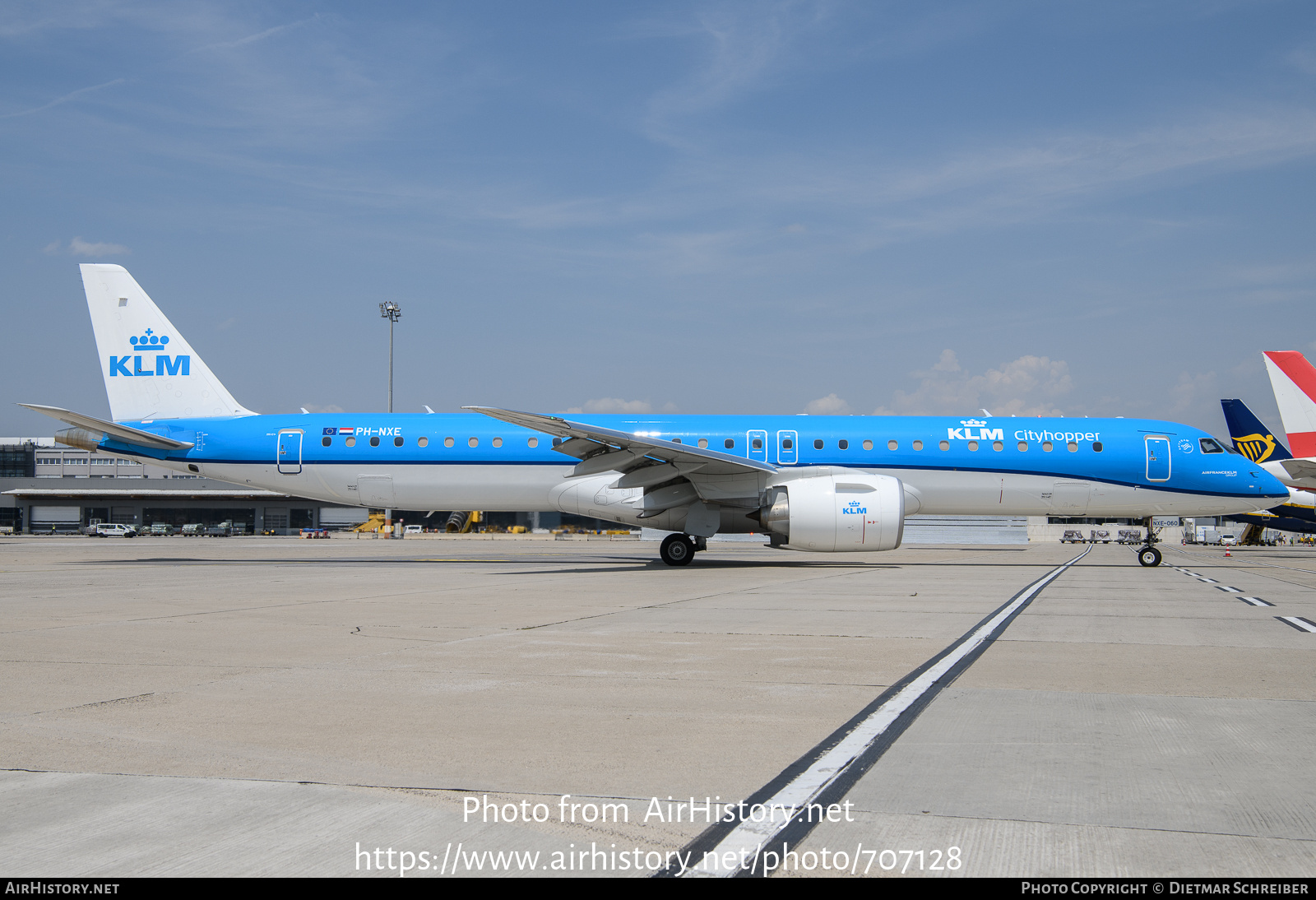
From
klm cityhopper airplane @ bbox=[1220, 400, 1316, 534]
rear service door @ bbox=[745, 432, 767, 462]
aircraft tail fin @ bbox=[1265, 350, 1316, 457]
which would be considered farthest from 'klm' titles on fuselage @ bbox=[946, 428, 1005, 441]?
klm cityhopper airplane @ bbox=[1220, 400, 1316, 534]

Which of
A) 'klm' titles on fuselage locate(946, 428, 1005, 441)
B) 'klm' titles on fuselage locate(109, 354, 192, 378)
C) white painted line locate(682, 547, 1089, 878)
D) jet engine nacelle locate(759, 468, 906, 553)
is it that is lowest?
white painted line locate(682, 547, 1089, 878)

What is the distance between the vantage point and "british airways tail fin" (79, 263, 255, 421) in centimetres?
2405

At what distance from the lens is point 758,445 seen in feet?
73.2

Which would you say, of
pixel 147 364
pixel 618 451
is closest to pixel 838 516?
pixel 618 451

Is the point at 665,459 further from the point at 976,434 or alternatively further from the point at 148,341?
the point at 148,341

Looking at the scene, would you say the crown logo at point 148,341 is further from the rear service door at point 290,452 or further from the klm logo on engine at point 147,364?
the rear service door at point 290,452

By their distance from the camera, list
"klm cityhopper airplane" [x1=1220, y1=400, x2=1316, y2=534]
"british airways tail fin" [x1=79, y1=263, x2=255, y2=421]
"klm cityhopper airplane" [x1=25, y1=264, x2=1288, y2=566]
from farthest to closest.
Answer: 1. "klm cityhopper airplane" [x1=1220, y1=400, x2=1316, y2=534]
2. "british airways tail fin" [x1=79, y1=263, x2=255, y2=421]
3. "klm cityhopper airplane" [x1=25, y1=264, x2=1288, y2=566]

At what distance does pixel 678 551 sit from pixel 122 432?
1378 centimetres

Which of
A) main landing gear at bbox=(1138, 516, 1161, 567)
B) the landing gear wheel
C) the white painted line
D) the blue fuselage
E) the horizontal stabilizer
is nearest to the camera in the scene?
the white painted line

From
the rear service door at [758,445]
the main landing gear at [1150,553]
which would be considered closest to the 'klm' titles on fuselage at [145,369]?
the rear service door at [758,445]

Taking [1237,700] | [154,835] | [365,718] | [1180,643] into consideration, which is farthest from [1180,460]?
[154,835]

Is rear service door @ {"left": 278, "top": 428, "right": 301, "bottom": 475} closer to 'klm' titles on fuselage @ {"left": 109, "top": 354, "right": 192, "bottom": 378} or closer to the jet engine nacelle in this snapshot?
'klm' titles on fuselage @ {"left": 109, "top": 354, "right": 192, "bottom": 378}

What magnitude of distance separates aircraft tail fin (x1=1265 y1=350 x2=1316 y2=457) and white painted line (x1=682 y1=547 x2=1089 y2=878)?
108 ft

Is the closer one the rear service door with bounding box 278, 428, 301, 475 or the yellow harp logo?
the rear service door with bounding box 278, 428, 301, 475
